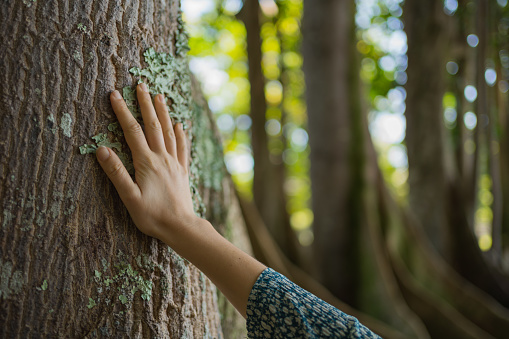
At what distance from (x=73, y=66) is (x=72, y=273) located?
58 centimetres

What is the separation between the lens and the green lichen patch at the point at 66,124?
123cm

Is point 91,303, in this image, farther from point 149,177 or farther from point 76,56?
point 76,56

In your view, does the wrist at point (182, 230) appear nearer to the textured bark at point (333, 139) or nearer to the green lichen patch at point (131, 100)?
the green lichen patch at point (131, 100)

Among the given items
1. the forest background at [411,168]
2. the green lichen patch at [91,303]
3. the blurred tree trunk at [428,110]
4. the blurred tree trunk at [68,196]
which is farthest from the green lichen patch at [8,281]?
the blurred tree trunk at [428,110]

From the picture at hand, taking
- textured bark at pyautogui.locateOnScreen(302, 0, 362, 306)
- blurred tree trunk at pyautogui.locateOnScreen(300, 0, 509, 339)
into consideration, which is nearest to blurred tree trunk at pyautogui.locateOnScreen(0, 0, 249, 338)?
blurred tree trunk at pyautogui.locateOnScreen(300, 0, 509, 339)

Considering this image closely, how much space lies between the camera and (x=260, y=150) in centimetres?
627

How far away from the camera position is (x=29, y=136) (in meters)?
1.21

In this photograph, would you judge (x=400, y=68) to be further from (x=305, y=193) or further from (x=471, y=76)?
(x=305, y=193)

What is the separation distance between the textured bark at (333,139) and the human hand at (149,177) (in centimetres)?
349

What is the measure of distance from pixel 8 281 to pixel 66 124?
442 mm

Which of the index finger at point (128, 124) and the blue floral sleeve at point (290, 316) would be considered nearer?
the blue floral sleeve at point (290, 316)

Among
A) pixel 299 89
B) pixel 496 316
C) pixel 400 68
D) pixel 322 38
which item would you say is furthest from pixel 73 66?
pixel 299 89

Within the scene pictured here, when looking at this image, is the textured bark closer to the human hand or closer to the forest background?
the forest background

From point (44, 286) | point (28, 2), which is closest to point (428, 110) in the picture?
point (28, 2)
